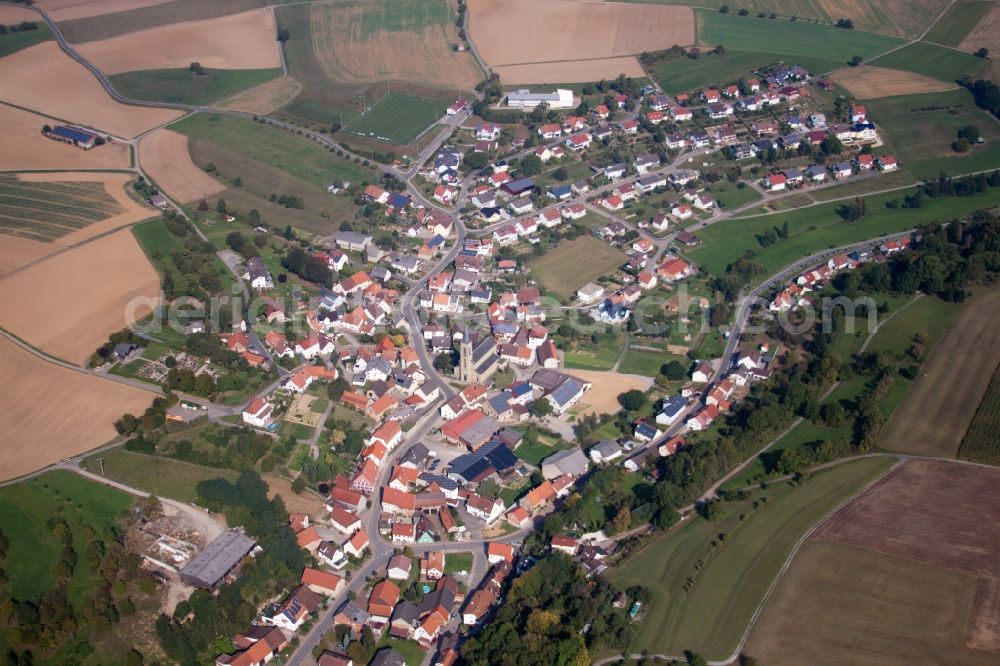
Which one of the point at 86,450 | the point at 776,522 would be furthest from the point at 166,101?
the point at 776,522

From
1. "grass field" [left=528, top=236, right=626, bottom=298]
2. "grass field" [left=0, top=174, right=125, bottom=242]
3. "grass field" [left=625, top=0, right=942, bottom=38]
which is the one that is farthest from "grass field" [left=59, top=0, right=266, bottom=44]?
"grass field" [left=528, top=236, right=626, bottom=298]

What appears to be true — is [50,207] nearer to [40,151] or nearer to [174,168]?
[40,151]

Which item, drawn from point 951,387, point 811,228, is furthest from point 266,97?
point 951,387

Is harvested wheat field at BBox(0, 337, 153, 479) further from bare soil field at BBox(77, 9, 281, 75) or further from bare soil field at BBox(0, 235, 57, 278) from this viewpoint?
bare soil field at BBox(77, 9, 281, 75)

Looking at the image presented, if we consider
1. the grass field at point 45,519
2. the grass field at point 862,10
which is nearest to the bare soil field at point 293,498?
the grass field at point 45,519

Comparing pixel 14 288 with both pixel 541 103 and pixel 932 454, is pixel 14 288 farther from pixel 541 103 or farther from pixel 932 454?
pixel 932 454

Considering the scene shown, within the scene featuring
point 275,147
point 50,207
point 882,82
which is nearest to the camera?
point 50,207
